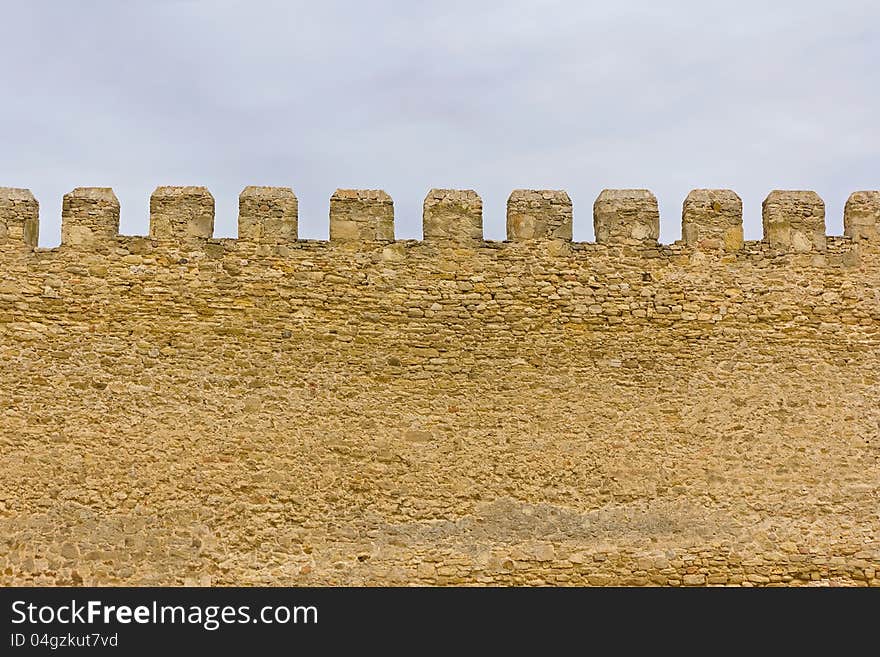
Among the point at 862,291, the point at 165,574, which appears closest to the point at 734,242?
the point at 862,291

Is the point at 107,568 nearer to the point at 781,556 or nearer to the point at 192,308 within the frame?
the point at 192,308

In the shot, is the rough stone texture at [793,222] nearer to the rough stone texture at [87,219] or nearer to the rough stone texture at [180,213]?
the rough stone texture at [180,213]

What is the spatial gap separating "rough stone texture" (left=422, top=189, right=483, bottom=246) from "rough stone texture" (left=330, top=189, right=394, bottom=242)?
0.33 m

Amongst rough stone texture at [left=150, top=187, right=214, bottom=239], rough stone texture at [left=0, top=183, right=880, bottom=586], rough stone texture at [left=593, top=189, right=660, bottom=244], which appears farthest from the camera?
rough stone texture at [left=593, top=189, right=660, bottom=244]

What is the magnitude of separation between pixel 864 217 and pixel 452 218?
12.1ft

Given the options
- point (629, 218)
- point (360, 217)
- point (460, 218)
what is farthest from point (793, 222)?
point (360, 217)

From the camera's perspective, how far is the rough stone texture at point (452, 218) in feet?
27.9

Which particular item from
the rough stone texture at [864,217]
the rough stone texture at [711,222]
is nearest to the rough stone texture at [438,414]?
the rough stone texture at [711,222]

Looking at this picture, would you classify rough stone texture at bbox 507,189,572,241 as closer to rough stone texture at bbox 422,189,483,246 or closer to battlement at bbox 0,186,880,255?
battlement at bbox 0,186,880,255

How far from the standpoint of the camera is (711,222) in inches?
343

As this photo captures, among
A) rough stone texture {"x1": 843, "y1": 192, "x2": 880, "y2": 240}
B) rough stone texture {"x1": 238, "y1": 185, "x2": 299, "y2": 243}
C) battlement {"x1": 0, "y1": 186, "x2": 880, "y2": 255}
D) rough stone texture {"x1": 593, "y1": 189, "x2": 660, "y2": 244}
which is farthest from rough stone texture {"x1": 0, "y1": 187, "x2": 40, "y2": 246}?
rough stone texture {"x1": 843, "y1": 192, "x2": 880, "y2": 240}

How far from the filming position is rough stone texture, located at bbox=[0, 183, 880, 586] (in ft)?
26.1

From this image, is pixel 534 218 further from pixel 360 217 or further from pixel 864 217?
pixel 864 217

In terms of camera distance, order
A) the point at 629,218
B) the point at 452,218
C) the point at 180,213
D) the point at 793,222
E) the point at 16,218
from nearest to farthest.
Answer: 1. the point at 16,218
2. the point at 180,213
3. the point at 452,218
4. the point at 629,218
5. the point at 793,222
